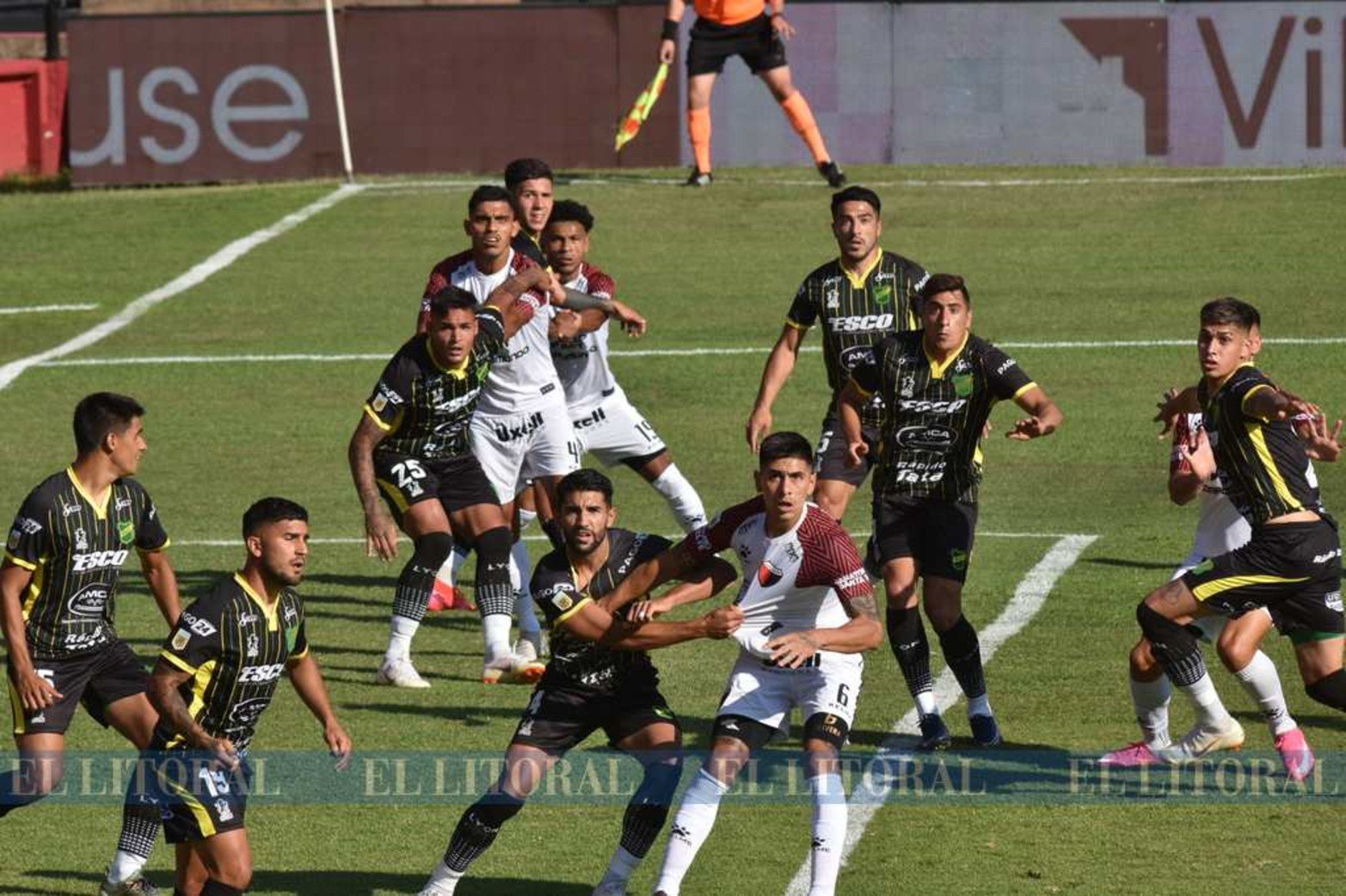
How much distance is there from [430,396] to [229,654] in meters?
4.06

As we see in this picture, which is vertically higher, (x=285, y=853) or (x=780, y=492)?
(x=780, y=492)

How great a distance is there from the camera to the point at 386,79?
1147 inches

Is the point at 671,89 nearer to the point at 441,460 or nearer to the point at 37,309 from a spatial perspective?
the point at 37,309

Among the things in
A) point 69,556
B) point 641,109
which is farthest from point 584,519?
point 641,109

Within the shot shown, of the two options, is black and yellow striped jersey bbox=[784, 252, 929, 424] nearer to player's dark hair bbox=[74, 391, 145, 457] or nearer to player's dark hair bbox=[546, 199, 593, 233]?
player's dark hair bbox=[546, 199, 593, 233]

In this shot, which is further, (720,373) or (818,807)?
(720,373)

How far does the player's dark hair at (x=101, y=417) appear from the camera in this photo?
10180 mm

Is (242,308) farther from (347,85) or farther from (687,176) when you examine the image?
(687,176)

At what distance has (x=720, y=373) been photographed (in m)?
22.7

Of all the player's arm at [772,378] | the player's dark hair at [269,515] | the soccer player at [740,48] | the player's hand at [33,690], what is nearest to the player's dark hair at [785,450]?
the player's dark hair at [269,515]

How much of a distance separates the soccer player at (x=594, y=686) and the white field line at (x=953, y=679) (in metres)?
0.80

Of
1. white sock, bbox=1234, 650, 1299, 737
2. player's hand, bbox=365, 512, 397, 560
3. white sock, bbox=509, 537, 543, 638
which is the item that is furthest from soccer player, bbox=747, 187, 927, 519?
white sock, bbox=1234, 650, 1299, 737

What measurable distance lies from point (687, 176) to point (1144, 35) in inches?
234

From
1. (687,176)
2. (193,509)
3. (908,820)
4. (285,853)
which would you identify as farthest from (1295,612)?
(687,176)
